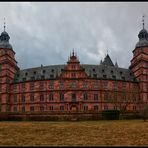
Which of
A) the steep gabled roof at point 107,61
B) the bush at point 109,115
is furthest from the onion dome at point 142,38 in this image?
the bush at point 109,115

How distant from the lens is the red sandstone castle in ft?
260

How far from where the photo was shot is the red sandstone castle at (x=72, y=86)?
79250 mm

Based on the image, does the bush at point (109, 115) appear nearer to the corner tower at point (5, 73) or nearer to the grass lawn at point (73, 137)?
the grass lawn at point (73, 137)

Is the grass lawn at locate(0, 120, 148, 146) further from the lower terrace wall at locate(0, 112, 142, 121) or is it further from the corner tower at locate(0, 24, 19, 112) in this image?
the corner tower at locate(0, 24, 19, 112)

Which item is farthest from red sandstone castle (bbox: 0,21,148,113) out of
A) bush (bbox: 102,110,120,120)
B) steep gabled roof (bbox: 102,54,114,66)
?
bush (bbox: 102,110,120,120)

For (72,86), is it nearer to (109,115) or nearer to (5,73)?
(5,73)

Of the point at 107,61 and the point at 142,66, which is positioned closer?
the point at 142,66

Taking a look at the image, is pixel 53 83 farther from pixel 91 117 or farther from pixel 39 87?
pixel 91 117

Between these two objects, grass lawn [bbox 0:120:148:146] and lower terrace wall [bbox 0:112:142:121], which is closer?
grass lawn [bbox 0:120:148:146]

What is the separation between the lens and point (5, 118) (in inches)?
2058

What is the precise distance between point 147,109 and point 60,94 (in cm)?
3561

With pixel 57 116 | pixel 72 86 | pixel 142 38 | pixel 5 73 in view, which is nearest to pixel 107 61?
pixel 142 38

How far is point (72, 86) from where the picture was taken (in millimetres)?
79500

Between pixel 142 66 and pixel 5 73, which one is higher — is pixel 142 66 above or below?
above
